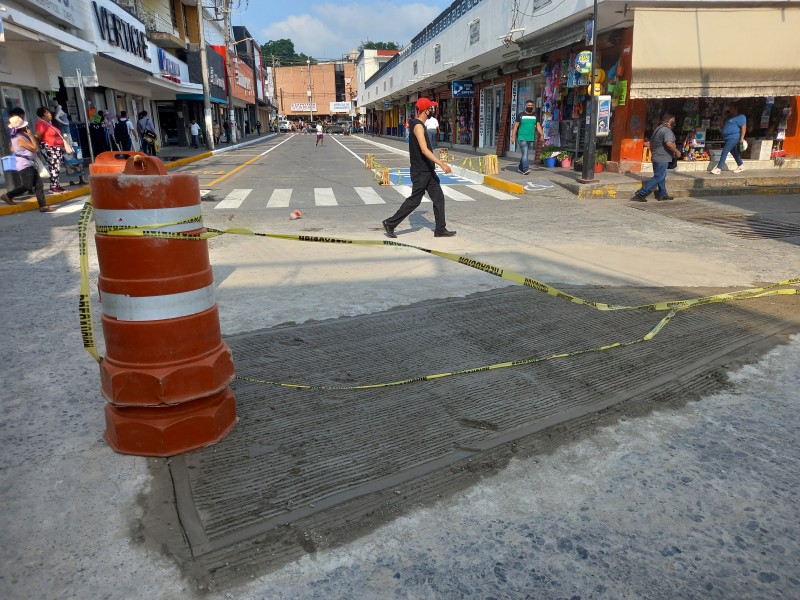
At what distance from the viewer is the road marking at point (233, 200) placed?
11899mm

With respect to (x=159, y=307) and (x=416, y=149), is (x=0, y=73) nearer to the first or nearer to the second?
(x=416, y=149)

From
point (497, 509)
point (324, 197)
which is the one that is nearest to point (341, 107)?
point (324, 197)

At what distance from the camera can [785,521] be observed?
2379 millimetres

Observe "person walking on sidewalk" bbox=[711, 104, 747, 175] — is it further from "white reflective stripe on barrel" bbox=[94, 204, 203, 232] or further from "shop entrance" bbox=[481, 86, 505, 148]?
"white reflective stripe on barrel" bbox=[94, 204, 203, 232]

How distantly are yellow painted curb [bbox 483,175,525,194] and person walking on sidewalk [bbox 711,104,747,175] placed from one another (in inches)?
229

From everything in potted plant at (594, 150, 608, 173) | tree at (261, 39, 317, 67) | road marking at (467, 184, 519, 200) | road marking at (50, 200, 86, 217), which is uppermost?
tree at (261, 39, 317, 67)

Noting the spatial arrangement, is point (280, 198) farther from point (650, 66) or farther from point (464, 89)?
point (464, 89)

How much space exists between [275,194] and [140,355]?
37.7ft

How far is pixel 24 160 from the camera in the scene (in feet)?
35.2

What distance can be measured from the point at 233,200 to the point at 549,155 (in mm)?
11390

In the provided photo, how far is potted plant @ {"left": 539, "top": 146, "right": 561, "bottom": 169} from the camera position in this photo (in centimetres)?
1875

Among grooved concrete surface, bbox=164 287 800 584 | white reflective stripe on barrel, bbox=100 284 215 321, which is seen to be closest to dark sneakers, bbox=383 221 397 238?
grooved concrete surface, bbox=164 287 800 584

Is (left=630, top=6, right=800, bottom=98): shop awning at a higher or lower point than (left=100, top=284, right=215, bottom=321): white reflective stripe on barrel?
higher


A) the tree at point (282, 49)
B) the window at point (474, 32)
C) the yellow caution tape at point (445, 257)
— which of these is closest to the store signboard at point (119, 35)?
the window at point (474, 32)
